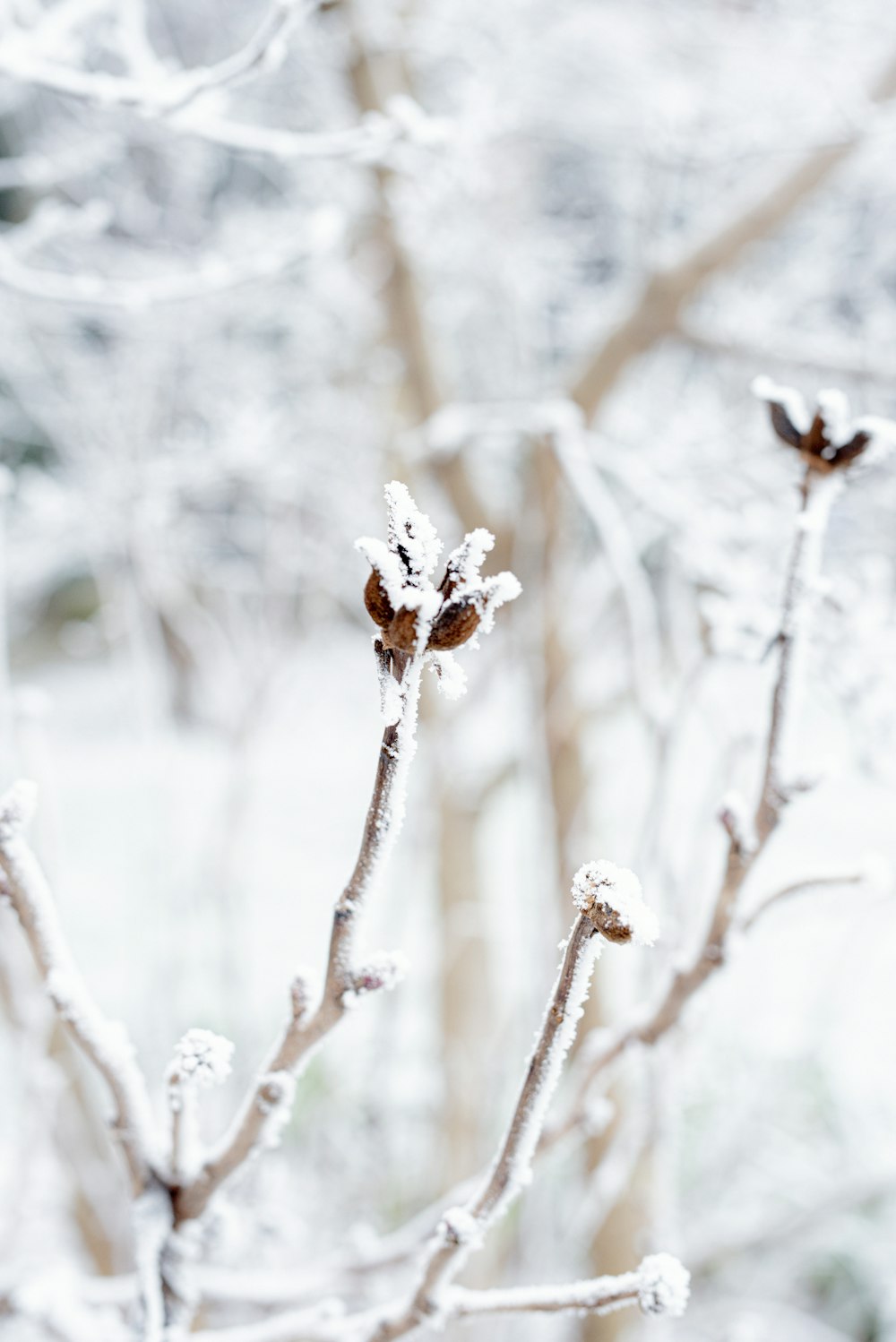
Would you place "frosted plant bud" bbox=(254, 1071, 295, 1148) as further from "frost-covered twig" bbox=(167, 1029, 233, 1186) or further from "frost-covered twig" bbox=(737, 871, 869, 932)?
"frost-covered twig" bbox=(737, 871, 869, 932)

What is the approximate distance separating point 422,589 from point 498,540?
55.8 inches

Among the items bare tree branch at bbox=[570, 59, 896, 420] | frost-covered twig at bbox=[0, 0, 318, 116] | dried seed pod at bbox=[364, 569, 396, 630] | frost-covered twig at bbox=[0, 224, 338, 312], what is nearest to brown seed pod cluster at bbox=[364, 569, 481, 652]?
dried seed pod at bbox=[364, 569, 396, 630]

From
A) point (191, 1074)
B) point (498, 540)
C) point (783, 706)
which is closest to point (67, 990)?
point (191, 1074)

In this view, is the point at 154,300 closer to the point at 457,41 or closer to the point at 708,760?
the point at 457,41

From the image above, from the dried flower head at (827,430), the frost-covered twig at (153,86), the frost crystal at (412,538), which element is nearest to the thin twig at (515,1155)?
the frost crystal at (412,538)

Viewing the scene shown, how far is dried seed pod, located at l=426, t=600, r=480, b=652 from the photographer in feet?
0.78

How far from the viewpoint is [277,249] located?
2.60ft

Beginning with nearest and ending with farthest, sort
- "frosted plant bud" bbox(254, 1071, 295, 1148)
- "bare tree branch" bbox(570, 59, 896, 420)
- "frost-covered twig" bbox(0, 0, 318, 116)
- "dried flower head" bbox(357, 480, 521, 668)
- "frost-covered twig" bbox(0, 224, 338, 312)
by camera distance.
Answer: "dried flower head" bbox(357, 480, 521, 668) → "frosted plant bud" bbox(254, 1071, 295, 1148) → "frost-covered twig" bbox(0, 0, 318, 116) → "frost-covered twig" bbox(0, 224, 338, 312) → "bare tree branch" bbox(570, 59, 896, 420)

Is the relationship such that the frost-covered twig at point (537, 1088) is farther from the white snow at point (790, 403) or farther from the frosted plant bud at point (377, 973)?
the white snow at point (790, 403)

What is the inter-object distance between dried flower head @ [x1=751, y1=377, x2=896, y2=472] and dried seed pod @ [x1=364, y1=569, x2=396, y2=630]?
0.21m

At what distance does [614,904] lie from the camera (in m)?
0.26

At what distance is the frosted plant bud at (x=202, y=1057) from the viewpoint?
30cm

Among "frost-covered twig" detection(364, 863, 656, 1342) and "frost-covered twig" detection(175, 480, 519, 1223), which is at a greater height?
"frost-covered twig" detection(175, 480, 519, 1223)

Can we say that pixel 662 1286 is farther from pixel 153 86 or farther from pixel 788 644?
pixel 153 86
